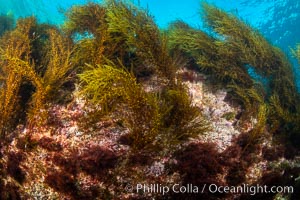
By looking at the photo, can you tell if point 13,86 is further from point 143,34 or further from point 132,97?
point 143,34

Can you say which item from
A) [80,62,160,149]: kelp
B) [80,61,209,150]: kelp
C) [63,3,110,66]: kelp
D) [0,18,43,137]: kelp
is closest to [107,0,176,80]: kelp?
Answer: [63,3,110,66]: kelp

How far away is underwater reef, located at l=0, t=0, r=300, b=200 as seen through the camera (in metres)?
3.96

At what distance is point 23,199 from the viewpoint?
4.24 metres

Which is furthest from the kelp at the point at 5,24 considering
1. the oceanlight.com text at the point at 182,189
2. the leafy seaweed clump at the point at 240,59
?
the oceanlight.com text at the point at 182,189

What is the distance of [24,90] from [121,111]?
2071mm

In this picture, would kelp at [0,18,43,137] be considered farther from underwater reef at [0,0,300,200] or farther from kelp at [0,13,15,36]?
kelp at [0,13,15,36]

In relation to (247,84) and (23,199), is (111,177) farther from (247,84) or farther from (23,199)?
(247,84)

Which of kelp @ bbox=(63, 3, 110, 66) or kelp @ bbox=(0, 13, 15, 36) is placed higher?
kelp @ bbox=(0, 13, 15, 36)

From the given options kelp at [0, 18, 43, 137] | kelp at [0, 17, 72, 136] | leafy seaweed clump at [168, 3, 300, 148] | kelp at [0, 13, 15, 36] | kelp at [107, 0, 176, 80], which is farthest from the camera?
kelp at [0, 13, 15, 36]

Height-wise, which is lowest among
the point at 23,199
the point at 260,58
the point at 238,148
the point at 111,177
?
the point at 23,199

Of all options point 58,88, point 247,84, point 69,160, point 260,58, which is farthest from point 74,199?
point 260,58

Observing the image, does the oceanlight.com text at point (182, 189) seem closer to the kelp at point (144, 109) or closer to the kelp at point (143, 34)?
the kelp at point (144, 109)

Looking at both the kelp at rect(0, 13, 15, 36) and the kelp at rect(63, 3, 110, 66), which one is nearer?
the kelp at rect(63, 3, 110, 66)

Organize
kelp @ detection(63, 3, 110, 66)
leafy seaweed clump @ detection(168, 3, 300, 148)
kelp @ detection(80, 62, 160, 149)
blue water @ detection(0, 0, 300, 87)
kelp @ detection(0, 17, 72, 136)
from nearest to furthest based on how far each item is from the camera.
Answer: kelp @ detection(80, 62, 160, 149) < kelp @ detection(0, 17, 72, 136) < kelp @ detection(63, 3, 110, 66) < leafy seaweed clump @ detection(168, 3, 300, 148) < blue water @ detection(0, 0, 300, 87)
